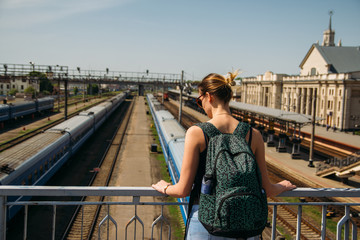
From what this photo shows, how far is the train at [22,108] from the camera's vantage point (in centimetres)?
4452

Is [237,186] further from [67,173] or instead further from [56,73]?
[56,73]

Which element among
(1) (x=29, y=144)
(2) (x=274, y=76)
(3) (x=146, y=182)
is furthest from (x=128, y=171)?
(2) (x=274, y=76)

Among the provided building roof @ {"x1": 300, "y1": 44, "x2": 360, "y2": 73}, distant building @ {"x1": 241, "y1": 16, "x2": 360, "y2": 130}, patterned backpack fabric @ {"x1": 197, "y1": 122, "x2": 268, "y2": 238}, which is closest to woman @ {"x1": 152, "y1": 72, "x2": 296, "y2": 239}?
patterned backpack fabric @ {"x1": 197, "y1": 122, "x2": 268, "y2": 238}

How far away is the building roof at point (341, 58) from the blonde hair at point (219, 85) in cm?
6207

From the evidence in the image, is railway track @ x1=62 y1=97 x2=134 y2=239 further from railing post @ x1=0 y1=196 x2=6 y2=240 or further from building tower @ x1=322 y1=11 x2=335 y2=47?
building tower @ x1=322 y1=11 x2=335 y2=47

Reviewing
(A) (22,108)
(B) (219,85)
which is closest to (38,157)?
(B) (219,85)

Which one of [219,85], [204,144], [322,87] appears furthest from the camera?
[322,87]

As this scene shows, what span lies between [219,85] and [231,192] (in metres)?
1.00

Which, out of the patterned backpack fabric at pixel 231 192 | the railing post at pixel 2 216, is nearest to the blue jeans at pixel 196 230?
the patterned backpack fabric at pixel 231 192

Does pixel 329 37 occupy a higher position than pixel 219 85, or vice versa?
pixel 329 37

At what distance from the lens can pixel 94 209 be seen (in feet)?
57.9

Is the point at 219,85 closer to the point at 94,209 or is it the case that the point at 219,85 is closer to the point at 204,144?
the point at 204,144

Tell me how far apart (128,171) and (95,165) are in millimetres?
3352

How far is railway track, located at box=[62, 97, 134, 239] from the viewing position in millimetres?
14547
